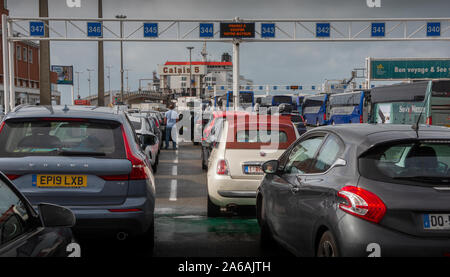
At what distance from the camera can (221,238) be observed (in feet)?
23.0

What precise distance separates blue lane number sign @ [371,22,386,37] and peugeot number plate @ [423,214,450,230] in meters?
28.2

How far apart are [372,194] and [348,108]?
1553 inches

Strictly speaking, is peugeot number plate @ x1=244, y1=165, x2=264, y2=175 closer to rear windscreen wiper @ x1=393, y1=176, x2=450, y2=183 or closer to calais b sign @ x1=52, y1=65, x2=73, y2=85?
rear windscreen wiper @ x1=393, y1=176, x2=450, y2=183

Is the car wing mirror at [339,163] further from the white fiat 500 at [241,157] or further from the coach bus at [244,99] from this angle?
the coach bus at [244,99]

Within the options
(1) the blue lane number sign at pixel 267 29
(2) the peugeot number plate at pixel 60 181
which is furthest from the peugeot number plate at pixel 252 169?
(1) the blue lane number sign at pixel 267 29

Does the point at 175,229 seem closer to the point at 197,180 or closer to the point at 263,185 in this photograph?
the point at 263,185

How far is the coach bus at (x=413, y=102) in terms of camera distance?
26.9 m

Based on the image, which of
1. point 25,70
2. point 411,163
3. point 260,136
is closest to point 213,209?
point 260,136

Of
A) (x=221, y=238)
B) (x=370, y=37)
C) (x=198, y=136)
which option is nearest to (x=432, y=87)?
(x=370, y=37)

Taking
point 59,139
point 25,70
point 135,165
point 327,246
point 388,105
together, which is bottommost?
point 327,246

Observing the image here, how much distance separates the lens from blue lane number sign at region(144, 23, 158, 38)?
3038 cm

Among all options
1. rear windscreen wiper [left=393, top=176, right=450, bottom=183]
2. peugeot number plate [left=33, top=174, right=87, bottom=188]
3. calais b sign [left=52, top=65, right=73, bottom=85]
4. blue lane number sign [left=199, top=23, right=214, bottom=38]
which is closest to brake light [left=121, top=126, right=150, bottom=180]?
peugeot number plate [left=33, top=174, right=87, bottom=188]

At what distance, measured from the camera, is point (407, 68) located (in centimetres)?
6219

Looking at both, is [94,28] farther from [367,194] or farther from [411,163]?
[367,194]
